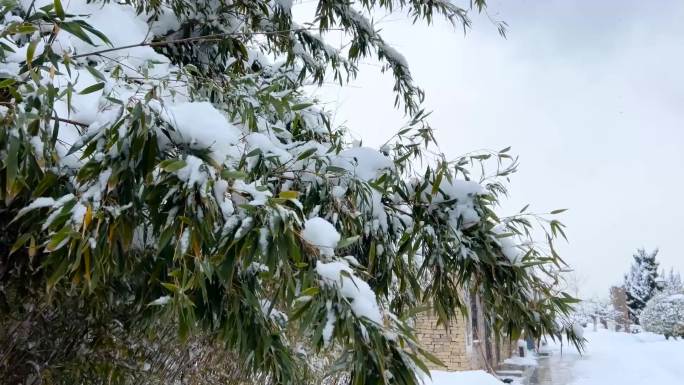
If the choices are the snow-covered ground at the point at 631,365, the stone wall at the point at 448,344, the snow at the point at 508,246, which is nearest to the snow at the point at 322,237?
the snow at the point at 508,246

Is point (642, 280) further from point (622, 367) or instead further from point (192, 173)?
point (192, 173)

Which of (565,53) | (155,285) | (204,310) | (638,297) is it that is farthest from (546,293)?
(638,297)

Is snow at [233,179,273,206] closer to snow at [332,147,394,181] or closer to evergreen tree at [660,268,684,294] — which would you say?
snow at [332,147,394,181]

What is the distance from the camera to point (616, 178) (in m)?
20.8

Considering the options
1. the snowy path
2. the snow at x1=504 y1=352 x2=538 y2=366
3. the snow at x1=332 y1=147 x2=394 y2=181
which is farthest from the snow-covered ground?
the snow at x1=332 y1=147 x2=394 y2=181

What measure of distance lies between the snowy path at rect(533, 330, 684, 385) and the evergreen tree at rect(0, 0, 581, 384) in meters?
9.60

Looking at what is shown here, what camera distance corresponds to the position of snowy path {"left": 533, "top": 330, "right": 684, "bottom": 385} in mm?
12016

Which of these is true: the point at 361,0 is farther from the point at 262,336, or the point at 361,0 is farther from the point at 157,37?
the point at 262,336

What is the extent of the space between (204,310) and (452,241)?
0.99 m

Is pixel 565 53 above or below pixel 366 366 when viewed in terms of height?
above

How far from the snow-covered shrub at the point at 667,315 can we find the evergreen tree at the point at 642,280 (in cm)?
729

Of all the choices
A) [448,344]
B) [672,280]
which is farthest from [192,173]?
[672,280]

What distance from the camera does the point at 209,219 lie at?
3.95 feet

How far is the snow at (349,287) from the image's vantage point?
1.27 m
